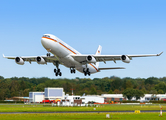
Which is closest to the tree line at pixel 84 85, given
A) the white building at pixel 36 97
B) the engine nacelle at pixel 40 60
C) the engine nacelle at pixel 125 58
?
the white building at pixel 36 97

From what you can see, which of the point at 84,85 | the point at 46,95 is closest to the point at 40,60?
the point at 84,85

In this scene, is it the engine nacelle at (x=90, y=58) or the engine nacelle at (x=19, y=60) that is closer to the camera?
the engine nacelle at (x=90, y=58)

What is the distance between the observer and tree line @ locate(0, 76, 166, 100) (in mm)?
110256

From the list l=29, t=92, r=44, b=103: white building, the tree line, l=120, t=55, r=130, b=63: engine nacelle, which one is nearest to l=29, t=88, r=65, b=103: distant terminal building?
l=29, t=92, r=44, b=103: white building

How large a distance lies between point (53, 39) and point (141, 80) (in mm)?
120613

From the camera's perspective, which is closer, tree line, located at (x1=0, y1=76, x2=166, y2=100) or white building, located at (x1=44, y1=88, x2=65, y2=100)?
tree line, located at (x1=0, y1=76, x2=166, y2=100)

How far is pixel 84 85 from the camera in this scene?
12556 cm

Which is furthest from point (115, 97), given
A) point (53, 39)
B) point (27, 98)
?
point (53, 39)

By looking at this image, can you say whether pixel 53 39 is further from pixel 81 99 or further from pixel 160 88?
pixel 160 88

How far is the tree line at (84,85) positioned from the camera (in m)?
110

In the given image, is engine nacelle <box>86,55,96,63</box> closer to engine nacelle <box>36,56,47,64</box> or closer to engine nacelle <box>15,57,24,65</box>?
engine nacelle <box>36,56,47,64</box>

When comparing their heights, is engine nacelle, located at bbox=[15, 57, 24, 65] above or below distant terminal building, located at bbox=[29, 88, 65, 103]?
above

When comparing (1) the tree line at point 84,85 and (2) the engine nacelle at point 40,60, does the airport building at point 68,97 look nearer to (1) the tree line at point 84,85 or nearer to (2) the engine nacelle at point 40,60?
(1) the tree line at point 84,85

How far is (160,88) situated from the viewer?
152m
